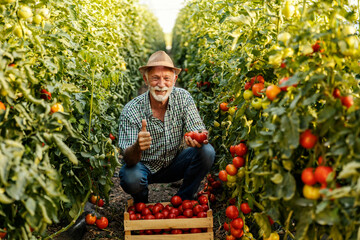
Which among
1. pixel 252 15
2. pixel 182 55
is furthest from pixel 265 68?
pixel 182 55

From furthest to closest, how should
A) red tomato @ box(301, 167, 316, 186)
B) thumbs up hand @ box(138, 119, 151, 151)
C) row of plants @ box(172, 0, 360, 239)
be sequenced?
thumbs up hand @ box(138, 119, 151, 151) → red tomato @ box(301, 167, 316, 186) → row of plants @ box(172, 0, 360, 239)

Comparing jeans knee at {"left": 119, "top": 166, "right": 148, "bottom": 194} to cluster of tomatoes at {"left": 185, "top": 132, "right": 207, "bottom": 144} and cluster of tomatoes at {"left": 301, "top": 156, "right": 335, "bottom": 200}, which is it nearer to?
cluster of tomatoes at {"left": 185, "top": 132, "right": 207, "bottom": 144}

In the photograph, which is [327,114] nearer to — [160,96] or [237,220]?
[237,220]

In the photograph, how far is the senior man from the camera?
9.58ft

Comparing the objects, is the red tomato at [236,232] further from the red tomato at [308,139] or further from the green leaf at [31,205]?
the green leaf at [31,205]

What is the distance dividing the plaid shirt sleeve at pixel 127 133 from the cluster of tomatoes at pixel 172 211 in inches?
17.8

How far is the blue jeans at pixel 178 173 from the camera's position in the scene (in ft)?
9.32

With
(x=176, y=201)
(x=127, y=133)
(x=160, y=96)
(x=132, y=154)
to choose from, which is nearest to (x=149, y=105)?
(x=160, y=96)

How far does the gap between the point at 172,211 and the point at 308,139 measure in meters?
1.45

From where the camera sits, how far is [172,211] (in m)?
2.79

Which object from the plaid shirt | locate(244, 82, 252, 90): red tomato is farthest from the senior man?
locate(244, 82, 252, 90): red tomato

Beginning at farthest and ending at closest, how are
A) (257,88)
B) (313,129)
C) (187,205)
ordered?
(187,205) → (257,88) → (313,129)

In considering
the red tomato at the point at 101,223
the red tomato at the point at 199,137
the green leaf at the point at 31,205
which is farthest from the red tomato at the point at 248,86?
the red tomato at the point at 101,223

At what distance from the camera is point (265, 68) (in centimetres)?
219
